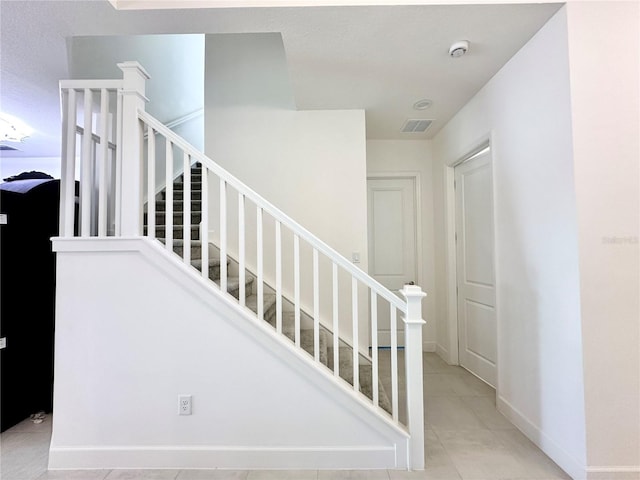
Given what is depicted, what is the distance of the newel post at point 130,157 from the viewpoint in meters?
1.87

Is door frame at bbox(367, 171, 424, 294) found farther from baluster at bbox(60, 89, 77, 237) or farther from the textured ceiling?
baluster at bbox(60, 89, 77, 237)

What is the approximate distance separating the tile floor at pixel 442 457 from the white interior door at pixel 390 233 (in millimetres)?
1549

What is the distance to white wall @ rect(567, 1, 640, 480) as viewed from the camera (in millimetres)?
1647

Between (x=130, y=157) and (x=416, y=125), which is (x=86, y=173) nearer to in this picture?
(x=130, y=157)

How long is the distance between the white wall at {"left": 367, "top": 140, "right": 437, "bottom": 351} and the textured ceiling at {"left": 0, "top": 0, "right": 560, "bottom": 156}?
1058 millimetres

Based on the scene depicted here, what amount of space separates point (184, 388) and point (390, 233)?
2.81 meters

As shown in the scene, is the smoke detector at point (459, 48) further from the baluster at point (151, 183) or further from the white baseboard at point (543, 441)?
the white baseboard at point (543, 441)

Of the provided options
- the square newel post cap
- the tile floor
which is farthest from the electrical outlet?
the square newel post cap

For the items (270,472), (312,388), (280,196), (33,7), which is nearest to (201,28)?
(33,7)

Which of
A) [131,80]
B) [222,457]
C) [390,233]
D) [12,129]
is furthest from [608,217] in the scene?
[12,129]

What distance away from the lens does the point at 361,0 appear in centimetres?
174

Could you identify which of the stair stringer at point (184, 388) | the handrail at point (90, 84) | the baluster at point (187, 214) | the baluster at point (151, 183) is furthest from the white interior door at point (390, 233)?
Result: the handrail at point (90, 84)

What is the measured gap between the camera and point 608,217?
168 cm

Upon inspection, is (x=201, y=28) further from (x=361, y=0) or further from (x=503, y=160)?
(x=503, y=160)
